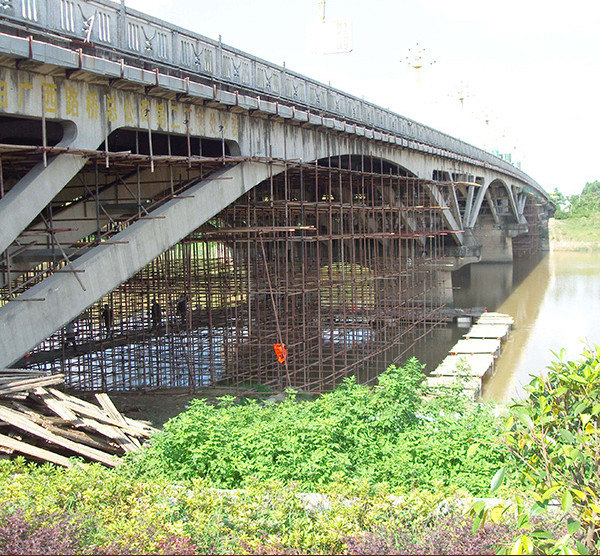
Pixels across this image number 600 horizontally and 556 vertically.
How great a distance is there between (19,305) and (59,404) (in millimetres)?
1473

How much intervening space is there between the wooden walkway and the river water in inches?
21.9

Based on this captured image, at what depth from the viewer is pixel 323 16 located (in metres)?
39.2

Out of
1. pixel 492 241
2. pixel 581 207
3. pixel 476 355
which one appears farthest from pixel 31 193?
pixel 581 207

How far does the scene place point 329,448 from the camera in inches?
356

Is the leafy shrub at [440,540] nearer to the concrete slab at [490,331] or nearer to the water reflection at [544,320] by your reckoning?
the water reflection at [544,320]

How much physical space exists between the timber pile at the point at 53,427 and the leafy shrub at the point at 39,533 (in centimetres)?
251

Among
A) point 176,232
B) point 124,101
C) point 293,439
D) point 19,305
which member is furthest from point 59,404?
point 124,101

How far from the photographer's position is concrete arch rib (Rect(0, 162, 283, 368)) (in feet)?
31.9

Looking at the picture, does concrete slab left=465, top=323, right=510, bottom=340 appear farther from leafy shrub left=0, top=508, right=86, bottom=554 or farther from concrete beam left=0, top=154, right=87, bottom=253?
leafy shrub left=0, top=508, right=86, bottom=554

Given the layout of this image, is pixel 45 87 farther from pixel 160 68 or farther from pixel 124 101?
pixel 160 68

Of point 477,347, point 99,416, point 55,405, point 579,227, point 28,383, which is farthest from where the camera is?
point 579,227

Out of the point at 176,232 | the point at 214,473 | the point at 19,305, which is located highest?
the point at 176,232

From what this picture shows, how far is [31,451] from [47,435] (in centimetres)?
29

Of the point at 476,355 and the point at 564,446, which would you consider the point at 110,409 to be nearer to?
the point at 564,446
